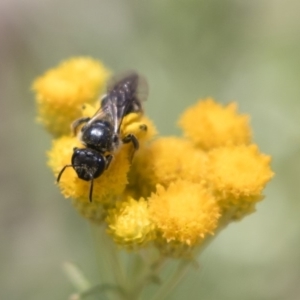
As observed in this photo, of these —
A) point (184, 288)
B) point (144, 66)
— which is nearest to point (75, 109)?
point (184, 288)

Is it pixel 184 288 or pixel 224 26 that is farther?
pixel 224 26

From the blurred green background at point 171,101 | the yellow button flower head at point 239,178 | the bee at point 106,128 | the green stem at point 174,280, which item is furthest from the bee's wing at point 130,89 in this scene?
the blurred green background at point 171,101

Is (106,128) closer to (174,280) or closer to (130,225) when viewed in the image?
(130,225)

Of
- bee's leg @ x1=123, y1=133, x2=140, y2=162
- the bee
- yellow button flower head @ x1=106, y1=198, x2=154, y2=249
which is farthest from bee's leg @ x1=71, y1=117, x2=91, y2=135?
yellow button flower head @ x1=106, y1=198, x2=154, y2=249

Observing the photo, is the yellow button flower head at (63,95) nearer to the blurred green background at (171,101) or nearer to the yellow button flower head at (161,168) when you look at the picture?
the yellow button flower head at (161,168)

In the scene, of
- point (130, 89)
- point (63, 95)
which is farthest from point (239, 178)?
point (63, 95)

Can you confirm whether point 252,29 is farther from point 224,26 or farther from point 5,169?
point 5,169
